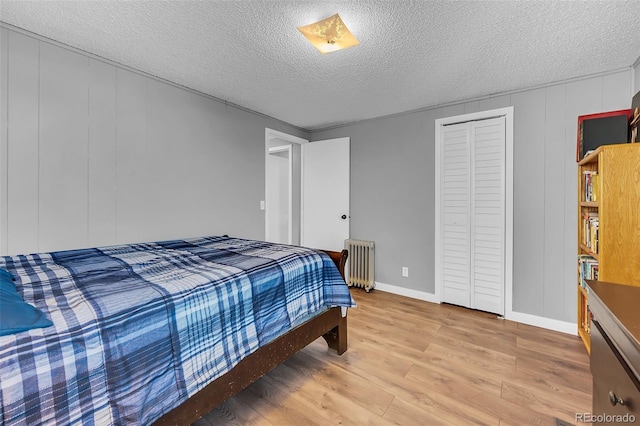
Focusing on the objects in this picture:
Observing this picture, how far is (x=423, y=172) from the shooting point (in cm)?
329

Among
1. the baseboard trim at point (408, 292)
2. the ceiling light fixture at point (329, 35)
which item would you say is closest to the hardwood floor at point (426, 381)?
the baseboard trim at point (408, 292)

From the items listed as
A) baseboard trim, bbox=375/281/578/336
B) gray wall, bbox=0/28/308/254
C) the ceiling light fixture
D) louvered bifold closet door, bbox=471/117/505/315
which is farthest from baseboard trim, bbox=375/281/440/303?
the ceiling light fixture

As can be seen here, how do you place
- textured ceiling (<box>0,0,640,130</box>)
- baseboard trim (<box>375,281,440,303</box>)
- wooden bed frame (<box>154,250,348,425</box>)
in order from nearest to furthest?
wooden bed frame (<box>154,250,348,425</box>) → textured ceiling (<box>0,0,640,130</box>) → baseboard trim (<box>375,281,440,303</box>)

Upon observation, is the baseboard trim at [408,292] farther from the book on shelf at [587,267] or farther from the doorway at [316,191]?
the book on shelf at [587,267]

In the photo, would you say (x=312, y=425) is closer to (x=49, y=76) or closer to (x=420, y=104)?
(x=49, y=76)

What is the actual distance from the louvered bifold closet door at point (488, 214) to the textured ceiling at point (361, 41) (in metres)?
0.48

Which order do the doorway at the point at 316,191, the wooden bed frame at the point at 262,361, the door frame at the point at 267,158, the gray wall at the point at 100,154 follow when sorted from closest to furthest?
the wooden bed frame at the point at 262,361
the gray wall at the point at 100,154
the door frame at the point at 267,158
the doorway at the point at 316,191

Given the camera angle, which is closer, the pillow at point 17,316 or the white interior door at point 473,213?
the pillow at point 17,316

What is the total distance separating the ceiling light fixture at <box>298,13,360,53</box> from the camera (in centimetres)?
170

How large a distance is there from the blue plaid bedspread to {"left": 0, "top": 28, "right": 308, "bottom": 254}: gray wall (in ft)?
1.29

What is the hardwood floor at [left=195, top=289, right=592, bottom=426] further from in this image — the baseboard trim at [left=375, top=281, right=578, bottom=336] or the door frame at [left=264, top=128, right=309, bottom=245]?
the door frame at [left=264, top=128, right=309, bottom=245]

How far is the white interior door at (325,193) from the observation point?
12.9 feet

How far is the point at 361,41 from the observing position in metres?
1.92

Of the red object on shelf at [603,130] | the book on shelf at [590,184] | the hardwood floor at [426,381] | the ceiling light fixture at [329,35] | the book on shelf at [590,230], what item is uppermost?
the ceiling light fixture at [329,35]
